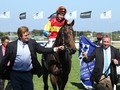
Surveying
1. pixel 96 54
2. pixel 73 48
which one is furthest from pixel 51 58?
pixel 96 54

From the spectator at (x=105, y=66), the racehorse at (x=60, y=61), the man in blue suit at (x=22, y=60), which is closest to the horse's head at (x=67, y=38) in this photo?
the racehorse at (x=60, y=61)

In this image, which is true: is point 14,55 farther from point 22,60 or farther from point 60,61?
point 60,61

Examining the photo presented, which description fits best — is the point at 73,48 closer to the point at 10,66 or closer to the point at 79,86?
the point at 10,66

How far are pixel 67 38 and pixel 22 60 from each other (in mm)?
2141

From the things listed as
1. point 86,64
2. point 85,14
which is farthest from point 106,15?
point 86,64

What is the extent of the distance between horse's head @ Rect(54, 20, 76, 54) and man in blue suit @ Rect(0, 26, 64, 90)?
1.39m

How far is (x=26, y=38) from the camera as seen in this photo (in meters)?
7.45

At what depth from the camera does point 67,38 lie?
9383mm

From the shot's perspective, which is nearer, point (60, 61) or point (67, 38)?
point (67, 38)

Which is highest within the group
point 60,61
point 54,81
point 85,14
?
point 85,14

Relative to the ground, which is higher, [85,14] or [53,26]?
[85,14]

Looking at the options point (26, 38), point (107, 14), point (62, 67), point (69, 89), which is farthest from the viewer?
point (107, 14)

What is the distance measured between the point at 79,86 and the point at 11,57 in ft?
21.7

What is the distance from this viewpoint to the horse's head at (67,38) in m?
9.11
